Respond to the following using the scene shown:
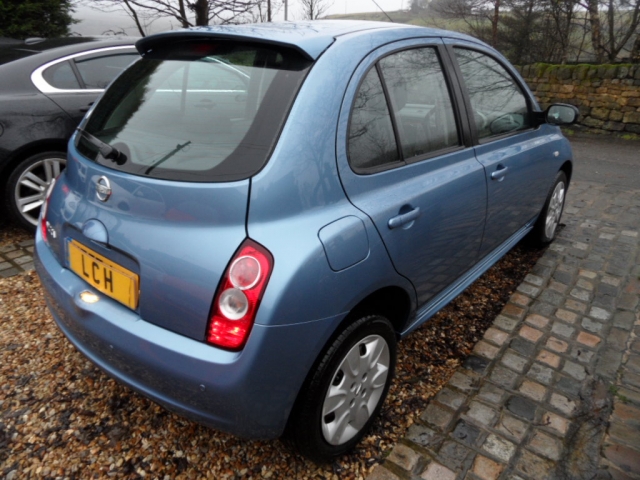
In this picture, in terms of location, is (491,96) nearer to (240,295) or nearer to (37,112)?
(240,295)

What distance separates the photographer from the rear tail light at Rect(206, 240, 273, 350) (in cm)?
149

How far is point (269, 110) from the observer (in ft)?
5.52

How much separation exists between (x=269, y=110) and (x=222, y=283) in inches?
24.8

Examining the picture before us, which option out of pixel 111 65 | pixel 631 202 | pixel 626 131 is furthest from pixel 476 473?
pixel 626 131

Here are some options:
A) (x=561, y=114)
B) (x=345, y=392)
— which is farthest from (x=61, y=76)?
(x=561, y=114)

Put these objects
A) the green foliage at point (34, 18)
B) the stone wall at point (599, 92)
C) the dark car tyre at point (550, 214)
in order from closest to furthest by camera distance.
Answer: the dark car tyre at point (550, 214) < the stone wall at point (599, 92) < the green foliage at point (34, 18)

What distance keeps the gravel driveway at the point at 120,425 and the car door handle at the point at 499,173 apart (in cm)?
99

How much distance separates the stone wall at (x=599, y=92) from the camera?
10281 millimetres

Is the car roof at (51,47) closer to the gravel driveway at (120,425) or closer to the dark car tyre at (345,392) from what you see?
the gravel driveway at (120,425)

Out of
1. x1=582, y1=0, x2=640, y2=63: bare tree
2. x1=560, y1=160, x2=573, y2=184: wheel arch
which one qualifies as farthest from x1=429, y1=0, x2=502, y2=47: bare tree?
x1=560, y1=160, x2=573, y2=184: wheel arch

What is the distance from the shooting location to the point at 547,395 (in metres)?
2.46

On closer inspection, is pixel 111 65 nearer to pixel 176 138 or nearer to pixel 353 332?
pixel 176 138

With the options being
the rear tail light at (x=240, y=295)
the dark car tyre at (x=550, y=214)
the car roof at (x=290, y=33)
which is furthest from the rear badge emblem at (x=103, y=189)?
the dark car tyre at (x=550, y=214)

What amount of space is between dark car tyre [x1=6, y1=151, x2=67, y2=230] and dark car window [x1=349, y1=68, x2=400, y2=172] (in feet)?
10.1
